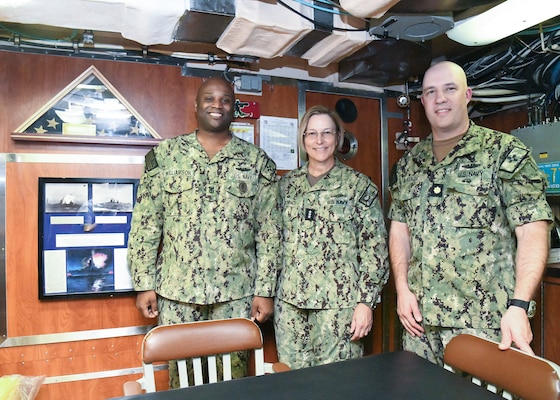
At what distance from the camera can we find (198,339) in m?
1.55

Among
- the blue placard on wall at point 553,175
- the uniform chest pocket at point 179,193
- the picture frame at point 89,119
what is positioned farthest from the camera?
the blue placard on wall at point 553,175

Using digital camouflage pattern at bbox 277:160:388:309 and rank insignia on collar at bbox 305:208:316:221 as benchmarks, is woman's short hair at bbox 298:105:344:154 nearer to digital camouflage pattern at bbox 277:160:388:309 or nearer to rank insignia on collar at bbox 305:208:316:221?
digital camouflage pattern at bbox 277:160:388:309

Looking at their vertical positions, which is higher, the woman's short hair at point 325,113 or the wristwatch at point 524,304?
the woman's short hair at point 325,113

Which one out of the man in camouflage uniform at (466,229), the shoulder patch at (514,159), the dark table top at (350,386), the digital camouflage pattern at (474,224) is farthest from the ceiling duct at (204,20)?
the dark table top at (350,386)

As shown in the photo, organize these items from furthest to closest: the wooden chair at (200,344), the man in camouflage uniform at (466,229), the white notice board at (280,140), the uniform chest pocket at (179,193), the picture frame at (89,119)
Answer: the white notice board at (280,140), the picture frame at (89,119), the uniform chest pocket at (179,193), the man in camouflage uniform at (466,229), the wooden chair at (200,344)

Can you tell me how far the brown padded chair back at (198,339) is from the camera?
59.3 inches

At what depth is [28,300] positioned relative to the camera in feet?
7.40

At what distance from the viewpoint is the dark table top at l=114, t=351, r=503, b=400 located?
1123 mm

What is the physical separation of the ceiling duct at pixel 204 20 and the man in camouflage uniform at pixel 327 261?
65cm

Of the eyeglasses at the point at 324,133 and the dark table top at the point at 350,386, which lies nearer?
the dark table top at the point at 350,386

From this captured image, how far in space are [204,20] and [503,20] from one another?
1515 mm

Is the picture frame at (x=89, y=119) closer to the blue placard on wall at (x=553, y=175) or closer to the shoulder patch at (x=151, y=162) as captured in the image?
the shoulder patch at (x=151, y=162)

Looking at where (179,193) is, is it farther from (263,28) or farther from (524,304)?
(524,304)

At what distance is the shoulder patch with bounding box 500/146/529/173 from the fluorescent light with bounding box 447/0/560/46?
79 centimetres
